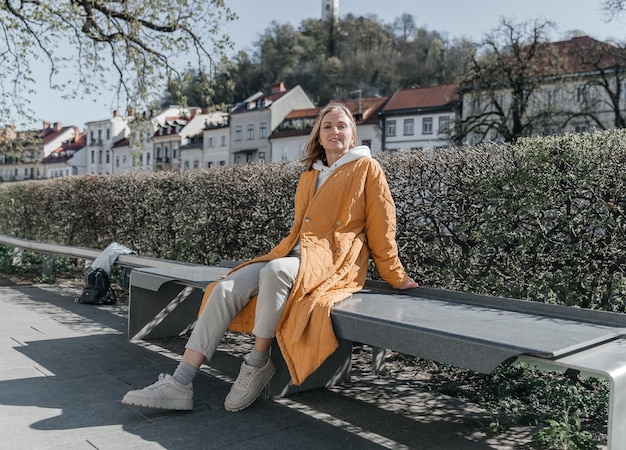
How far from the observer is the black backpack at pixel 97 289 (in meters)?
7.62

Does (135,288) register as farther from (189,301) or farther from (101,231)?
(101,231)

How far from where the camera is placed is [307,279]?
3553mm

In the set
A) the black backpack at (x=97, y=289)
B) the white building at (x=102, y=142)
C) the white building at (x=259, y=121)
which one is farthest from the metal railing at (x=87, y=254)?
the white building at (x=102, y=142)

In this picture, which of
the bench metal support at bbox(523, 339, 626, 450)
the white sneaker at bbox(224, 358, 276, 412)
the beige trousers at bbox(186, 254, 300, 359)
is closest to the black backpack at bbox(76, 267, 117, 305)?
the beige trousers at bbox(186, 254, 300, 359)

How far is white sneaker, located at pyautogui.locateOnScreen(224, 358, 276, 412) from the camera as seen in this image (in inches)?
146

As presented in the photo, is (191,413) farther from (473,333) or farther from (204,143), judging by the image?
(204,143)

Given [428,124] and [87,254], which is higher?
[428,124]

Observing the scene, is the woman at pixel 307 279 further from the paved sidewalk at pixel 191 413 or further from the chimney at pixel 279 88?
the chimney at pixel 279 88

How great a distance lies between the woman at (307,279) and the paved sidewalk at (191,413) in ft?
0.67

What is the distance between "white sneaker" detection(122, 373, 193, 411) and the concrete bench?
0.61 metres

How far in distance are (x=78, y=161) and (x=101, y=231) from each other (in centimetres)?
7405

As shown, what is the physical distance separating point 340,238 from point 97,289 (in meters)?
4.75

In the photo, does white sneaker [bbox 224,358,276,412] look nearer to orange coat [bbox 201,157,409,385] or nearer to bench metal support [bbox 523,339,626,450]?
orange coat [bbox 201,157,409,385]

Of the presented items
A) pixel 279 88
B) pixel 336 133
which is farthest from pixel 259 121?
pixel 336 133
